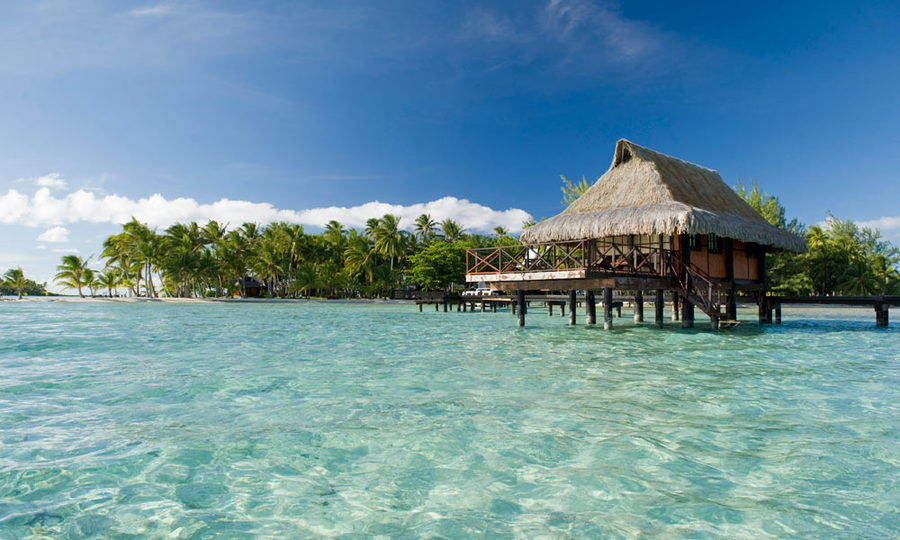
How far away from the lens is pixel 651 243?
16734mm

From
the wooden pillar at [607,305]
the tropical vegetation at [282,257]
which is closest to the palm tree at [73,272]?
the tropical vegetation at [282,257]

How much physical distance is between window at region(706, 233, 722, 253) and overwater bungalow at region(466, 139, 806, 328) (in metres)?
0.03

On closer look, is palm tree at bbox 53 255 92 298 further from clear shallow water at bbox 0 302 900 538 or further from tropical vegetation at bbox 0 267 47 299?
clear shallow water at bbox 0 302 900 538

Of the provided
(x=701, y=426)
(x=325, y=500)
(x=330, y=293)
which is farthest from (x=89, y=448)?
(x=330, y=293)

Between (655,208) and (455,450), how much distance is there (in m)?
12.4

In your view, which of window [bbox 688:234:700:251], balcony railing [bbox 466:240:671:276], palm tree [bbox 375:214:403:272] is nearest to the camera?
balcony railing [bbox 466:240:671:276]

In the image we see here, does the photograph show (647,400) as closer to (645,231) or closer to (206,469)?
(206,469)

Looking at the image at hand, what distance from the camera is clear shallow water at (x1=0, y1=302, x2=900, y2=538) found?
10.8 ft

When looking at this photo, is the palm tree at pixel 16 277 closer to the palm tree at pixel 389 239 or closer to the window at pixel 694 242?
the palm tree at pixel 389 239

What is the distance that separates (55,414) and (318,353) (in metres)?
5.65

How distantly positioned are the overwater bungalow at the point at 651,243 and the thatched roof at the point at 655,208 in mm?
33

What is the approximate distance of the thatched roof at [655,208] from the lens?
48.0ft

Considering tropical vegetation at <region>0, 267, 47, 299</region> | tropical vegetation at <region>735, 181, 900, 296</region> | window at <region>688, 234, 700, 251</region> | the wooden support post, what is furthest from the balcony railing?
tropical vegetation at <region>0, 267, 47, 299</region>

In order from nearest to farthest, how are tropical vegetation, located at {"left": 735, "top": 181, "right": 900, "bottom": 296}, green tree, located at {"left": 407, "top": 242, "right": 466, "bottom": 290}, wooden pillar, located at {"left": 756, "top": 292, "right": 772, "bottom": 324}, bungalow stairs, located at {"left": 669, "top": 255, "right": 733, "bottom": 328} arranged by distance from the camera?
1. bungalow stairs, located at {"left": 669, "top": 255, "right": 733, "bottom": 328}
2. wooden pillar, located at {"left": 756, "top": 292, "right": 772, "bottom": 324}
3. tropical vegetation, located at {"left": 735, "top": 181, "right": 900, "bottom": 296}
4. green tree, located at {"left": 407, "top": 242, "right": 466, "bottom": 290}
